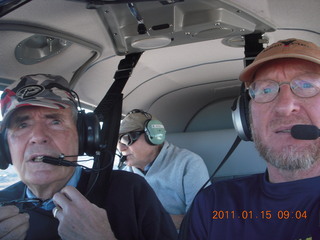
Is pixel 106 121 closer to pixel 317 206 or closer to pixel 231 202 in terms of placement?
pixel 231 202

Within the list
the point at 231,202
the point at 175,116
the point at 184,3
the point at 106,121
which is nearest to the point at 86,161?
the point at 106,121

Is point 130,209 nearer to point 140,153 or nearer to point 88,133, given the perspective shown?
point 88,133

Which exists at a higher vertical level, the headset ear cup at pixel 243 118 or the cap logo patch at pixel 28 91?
the cap logo patch at pixel 28 91

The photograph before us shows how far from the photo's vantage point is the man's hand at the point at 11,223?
116cm

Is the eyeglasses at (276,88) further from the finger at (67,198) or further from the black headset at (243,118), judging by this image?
the finger at (67,198)

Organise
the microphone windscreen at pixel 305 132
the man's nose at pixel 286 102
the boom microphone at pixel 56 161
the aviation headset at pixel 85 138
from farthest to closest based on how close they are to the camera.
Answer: the aviation headset at pixel 85 138 → the boom microphone at pixel 56 161 → the man's nose at pixel 286 102 → the microphone windscreen at pixel 305 132

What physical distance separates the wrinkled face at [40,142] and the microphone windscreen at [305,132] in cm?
87

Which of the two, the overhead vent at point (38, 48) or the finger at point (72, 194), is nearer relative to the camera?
the finger at point (72, 194)

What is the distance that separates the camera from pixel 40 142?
1426mm

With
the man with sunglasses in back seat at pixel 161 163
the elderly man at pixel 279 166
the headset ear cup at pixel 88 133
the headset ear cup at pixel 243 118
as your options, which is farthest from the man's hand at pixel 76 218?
the man with sunglasses in back seat at pixel 161 163

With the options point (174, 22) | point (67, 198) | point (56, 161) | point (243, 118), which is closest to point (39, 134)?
point (56, 161)

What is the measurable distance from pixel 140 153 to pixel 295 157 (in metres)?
1.72

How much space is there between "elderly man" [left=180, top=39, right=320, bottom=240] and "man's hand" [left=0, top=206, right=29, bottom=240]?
584 mm

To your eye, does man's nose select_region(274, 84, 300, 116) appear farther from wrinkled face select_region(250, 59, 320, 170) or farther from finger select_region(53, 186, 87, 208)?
finger select_region(53, 186, 87, 208)
